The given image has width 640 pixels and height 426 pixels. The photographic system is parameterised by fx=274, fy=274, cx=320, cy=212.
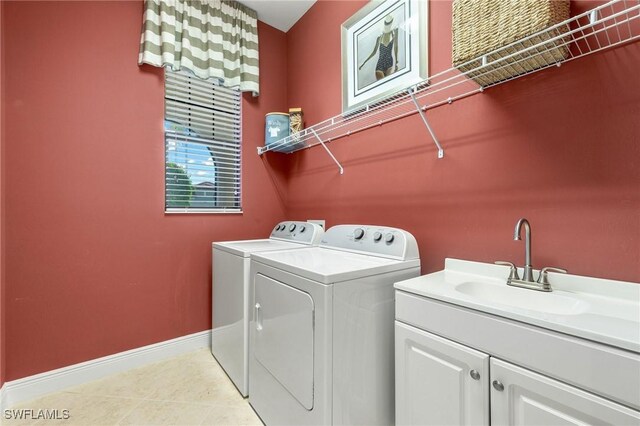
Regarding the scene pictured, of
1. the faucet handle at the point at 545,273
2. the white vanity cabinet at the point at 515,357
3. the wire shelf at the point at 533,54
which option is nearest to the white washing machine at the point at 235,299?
the white vanity cabinet at the point at 515,357

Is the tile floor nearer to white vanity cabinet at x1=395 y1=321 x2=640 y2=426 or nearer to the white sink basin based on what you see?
white vanity cabinet at x1=395 y1=321 x2=640 y2=426

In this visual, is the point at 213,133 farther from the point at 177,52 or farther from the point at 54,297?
the point at 54,297

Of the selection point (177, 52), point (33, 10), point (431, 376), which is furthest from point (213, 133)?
point (431, 376)

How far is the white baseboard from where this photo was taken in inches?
63.0

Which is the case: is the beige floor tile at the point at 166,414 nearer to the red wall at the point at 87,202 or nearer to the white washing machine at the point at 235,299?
the white washing machine at the point at 235,299

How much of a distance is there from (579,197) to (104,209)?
2.59m

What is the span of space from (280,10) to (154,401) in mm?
3111

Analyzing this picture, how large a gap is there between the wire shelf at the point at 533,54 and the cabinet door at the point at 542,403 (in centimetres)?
99

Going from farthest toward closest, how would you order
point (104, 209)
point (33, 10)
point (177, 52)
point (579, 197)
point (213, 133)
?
point (213, 133) < point (177, 52) < point (104, 209) < point (33, 10) < point (579, 197)

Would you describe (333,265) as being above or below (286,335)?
above

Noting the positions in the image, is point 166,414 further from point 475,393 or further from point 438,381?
point 475,393

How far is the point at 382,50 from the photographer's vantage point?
1.76 metres

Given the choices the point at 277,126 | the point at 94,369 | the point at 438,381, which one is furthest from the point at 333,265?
the point at 94,369

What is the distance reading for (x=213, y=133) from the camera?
2.35 m
